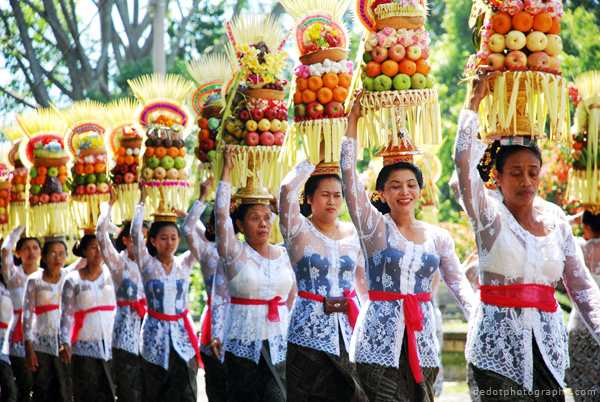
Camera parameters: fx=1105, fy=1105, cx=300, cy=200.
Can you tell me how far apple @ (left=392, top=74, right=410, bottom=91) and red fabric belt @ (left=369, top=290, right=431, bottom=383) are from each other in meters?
1.08

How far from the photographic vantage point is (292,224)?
6625 millimetres

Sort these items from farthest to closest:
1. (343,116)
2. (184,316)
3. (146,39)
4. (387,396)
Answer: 1. (146,39)
2. (184,316)
3. (343,116)
4. (387,396)

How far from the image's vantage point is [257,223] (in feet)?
24.8

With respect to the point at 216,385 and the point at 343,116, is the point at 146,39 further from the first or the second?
the point at 343,116

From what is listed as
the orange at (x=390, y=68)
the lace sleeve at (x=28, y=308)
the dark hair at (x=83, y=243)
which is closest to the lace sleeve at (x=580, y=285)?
the orange at (x=390, y=68)

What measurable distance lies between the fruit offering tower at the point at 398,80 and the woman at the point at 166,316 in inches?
118

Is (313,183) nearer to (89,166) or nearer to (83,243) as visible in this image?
(89,166)

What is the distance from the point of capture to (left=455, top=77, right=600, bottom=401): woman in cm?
491

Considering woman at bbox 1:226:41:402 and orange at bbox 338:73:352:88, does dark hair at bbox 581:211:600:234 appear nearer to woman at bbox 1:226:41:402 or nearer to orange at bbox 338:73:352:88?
orange at bbox 338:73:352:88

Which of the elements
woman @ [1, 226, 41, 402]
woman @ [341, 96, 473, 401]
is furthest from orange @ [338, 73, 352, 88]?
woman @ [1, 226, 41, 402]

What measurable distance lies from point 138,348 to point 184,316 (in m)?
0.70

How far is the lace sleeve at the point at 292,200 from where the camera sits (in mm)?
6480

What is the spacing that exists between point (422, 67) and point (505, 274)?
127 centimetres

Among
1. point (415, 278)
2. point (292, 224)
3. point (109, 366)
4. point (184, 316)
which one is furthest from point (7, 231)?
point (415, 278)
